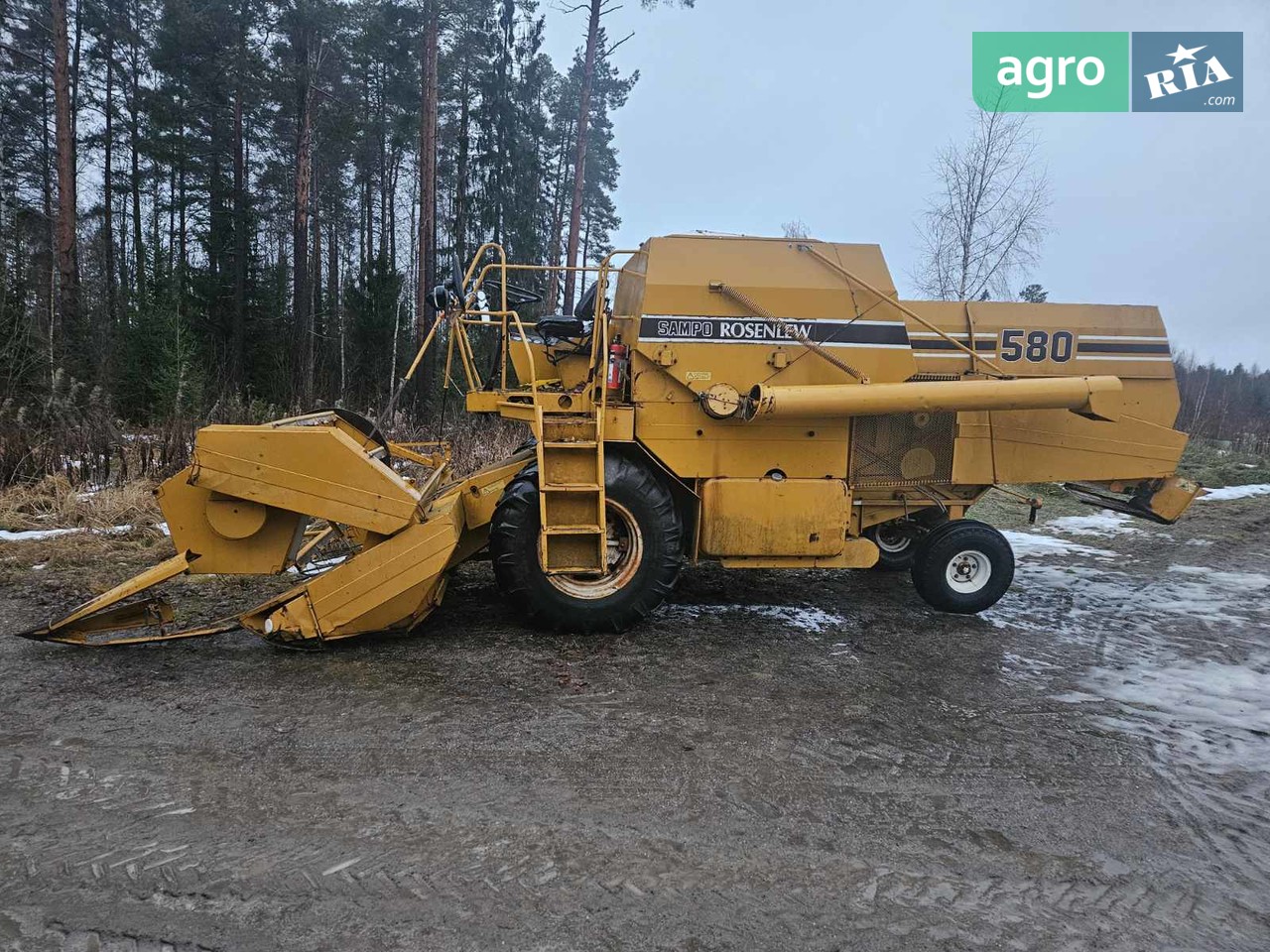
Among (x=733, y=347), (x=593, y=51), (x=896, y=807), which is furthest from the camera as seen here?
(x=593, y=51)

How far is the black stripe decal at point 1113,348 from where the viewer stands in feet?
18.8

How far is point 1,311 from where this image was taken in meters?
10.9

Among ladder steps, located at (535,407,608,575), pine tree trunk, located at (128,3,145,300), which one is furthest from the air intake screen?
pine tree trunk, located at (128,3,145,300)

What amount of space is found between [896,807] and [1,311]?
1360 cm

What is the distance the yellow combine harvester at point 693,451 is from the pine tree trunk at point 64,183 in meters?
11.7

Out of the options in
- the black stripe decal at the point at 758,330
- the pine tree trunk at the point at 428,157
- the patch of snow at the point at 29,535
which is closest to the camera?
the black stripe decal at the point at 758,330

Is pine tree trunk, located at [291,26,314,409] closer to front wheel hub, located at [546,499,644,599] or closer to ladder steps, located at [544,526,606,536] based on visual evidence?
front wheel hub, located at [546,499,644,599]

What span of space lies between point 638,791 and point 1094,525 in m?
8.77

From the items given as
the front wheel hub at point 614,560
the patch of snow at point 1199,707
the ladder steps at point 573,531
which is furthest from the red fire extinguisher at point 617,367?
the patch of snow at point 1199,707

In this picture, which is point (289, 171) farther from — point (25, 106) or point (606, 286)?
point (606, 286)

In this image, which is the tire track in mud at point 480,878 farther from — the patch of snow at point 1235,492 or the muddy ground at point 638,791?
the patch of snow at point 1235,492

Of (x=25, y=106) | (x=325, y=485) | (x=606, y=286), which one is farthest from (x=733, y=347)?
(x=25, y=106)

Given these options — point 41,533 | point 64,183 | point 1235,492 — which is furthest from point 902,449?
point 64,183

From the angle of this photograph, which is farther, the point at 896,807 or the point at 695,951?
the point at 896,807
